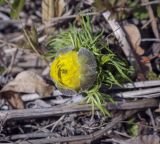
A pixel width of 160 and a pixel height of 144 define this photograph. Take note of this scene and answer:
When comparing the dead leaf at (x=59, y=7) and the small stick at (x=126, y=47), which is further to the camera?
the dead leaf at (x=59, y=7)

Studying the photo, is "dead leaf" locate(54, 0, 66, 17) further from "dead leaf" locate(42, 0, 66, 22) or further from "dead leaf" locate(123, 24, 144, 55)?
"dead leaf" locate(123, 24, 144, 55)

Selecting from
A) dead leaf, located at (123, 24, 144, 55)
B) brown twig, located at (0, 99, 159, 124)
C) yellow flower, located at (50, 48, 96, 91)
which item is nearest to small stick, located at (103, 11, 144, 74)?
dead leaf, located at (123, 24, 144, 55)

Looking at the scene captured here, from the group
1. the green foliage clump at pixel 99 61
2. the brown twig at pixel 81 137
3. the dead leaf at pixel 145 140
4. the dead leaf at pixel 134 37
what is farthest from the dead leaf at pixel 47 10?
the dead leaf at pixel 145 140

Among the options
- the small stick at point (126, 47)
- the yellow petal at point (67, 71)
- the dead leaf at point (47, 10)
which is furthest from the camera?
the dead leaf at point (47, 10)

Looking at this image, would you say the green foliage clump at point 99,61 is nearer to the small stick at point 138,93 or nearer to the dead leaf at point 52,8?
the small stick at point 138,93

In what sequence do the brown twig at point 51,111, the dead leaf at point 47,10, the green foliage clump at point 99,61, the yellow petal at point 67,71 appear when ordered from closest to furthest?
the yellow petal at point 67,71 → the green foliage clump at point 99,61 → the brown twig at point 51,111 → the dead leaf at point 47,10

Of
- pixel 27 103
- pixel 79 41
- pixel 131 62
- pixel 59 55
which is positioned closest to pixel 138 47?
pixel 131 62
